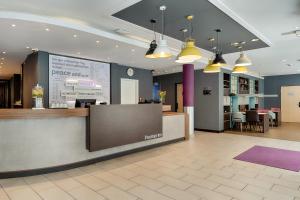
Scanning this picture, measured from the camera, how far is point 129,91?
9.04 m

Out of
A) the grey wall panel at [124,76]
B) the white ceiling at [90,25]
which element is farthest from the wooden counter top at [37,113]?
the grey wall panel at [124,76]

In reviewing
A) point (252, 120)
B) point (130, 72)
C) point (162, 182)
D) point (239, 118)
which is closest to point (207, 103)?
point (239, 118)

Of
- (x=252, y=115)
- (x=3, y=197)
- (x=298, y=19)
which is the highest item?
(x=298, y=19)

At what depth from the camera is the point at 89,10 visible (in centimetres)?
389

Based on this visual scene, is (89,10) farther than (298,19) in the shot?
No

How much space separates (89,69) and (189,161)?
4936mm

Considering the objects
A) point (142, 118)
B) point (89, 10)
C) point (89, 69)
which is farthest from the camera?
point (89, 69)

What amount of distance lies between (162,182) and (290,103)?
13391 mm

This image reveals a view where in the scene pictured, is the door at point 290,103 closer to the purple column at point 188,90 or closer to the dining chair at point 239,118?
the dining chair at point 239,118

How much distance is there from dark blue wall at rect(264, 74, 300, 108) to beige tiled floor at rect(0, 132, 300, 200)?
37.2 ft

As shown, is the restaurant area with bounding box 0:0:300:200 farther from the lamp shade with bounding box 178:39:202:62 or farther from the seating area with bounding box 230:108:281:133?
the seating area with bounding box 230:108:281:133

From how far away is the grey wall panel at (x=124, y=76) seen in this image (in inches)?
321

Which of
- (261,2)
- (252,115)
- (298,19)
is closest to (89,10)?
(261,2)

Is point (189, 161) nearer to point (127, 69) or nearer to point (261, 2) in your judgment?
point (261, 2)
